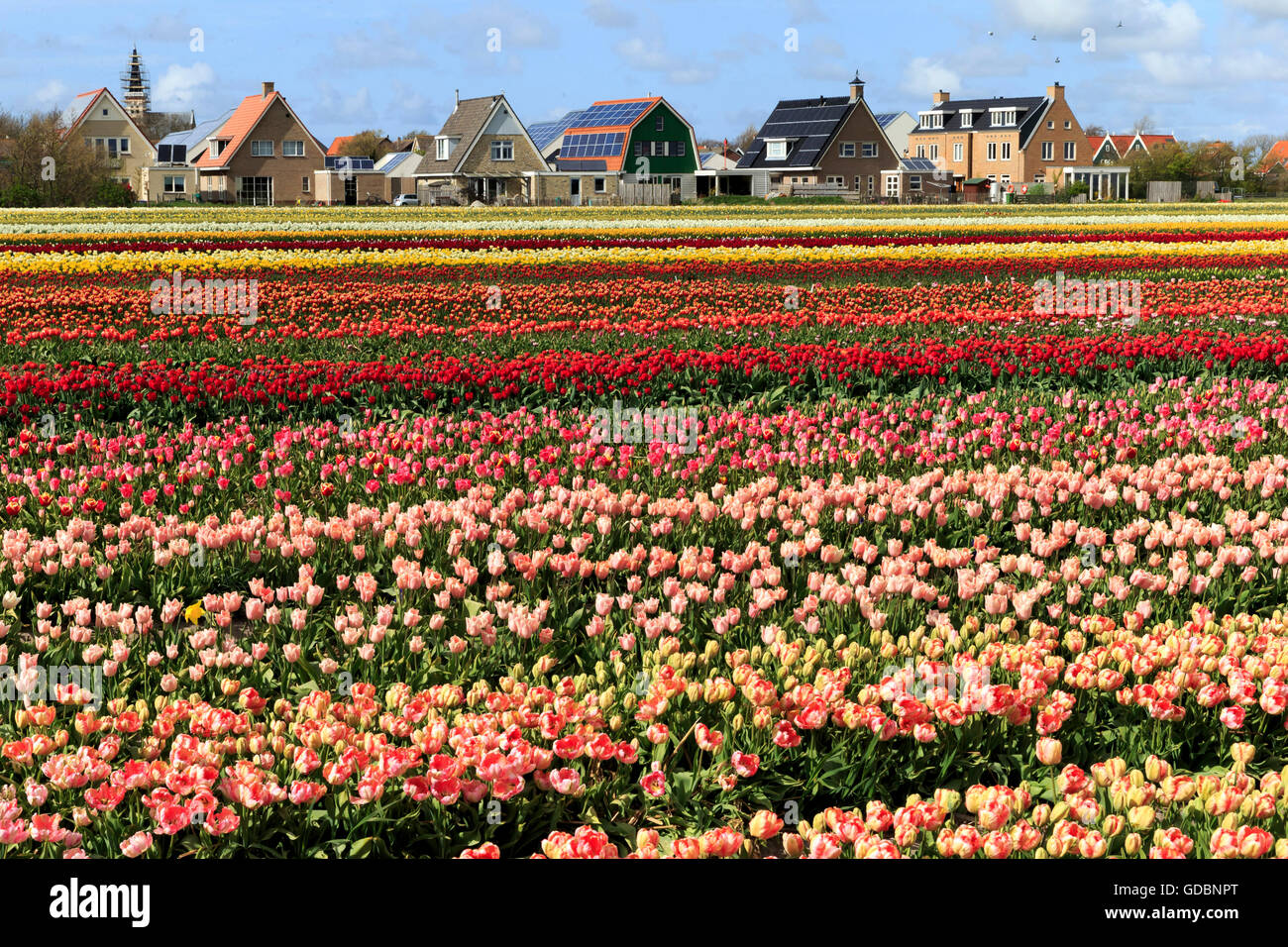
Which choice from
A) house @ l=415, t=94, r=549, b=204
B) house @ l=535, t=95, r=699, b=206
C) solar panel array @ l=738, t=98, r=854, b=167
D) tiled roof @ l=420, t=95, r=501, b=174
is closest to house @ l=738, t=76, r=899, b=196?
solar panel array @ l=738, t=98, r=854, b=167

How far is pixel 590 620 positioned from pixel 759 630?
70 cm

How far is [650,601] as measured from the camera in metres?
4.77

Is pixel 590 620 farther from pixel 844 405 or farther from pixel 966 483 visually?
pixel 844 405

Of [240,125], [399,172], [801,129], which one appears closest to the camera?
[240,125]

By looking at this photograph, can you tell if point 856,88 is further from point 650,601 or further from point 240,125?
point 650,601

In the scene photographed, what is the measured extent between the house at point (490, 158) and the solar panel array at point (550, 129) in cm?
530

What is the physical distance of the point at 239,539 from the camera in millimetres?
5785

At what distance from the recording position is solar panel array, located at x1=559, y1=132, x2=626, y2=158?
75.0 m

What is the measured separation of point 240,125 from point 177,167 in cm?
700

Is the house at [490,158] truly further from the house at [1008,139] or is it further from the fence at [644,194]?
the house at [1008,139]

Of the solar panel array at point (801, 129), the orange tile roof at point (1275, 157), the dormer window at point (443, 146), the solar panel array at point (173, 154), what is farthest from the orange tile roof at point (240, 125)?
the orange tile roof at point (1275, 157)

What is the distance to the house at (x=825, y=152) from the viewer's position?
82.1m

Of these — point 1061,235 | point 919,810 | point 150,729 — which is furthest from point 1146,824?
point 1061,235

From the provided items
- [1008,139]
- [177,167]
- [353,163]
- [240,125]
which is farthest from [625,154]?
[1008,139]
